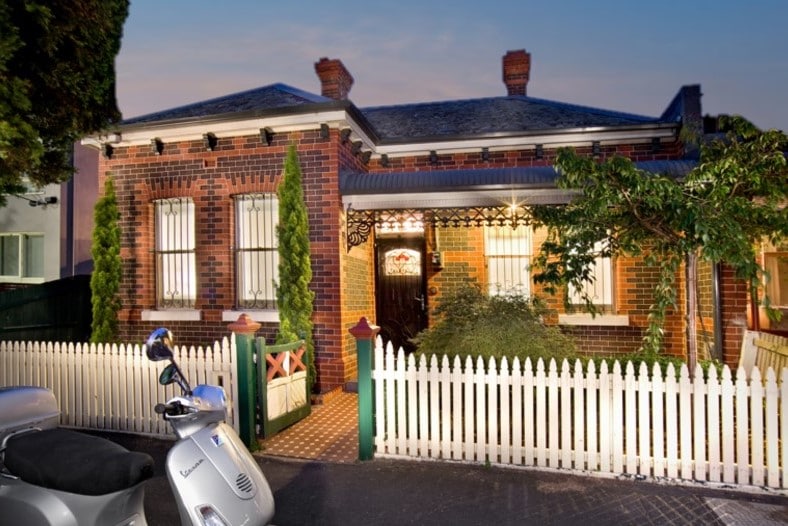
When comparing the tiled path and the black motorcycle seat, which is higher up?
the black motorcycle seat

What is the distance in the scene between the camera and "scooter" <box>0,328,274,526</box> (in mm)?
2666

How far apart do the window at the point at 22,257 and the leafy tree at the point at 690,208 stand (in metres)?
14.4

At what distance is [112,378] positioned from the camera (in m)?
6.28

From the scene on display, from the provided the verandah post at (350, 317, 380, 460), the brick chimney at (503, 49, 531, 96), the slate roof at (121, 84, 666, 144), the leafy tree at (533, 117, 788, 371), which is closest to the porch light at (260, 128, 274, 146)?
the slate roof at (121, 84, 666, 144)

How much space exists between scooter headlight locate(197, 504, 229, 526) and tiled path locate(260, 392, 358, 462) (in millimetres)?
2736

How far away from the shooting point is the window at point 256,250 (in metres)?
8.59

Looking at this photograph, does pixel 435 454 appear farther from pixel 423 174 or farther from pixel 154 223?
pixel 154 223

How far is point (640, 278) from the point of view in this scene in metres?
8.84

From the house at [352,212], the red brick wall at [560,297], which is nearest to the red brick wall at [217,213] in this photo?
the house at [352,212]

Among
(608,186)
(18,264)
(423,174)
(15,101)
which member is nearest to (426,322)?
(423,174)

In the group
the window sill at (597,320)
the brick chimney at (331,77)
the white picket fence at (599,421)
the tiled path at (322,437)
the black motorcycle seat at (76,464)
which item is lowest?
the tiled path at (322,437)

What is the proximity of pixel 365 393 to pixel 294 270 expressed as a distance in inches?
118

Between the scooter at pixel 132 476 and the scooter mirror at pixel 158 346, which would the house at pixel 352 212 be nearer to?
the scooter mirror at pixel 158 346

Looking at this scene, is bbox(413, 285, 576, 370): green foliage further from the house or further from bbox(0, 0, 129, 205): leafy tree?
bbox(0, 0, 129, 205): leafy tree
